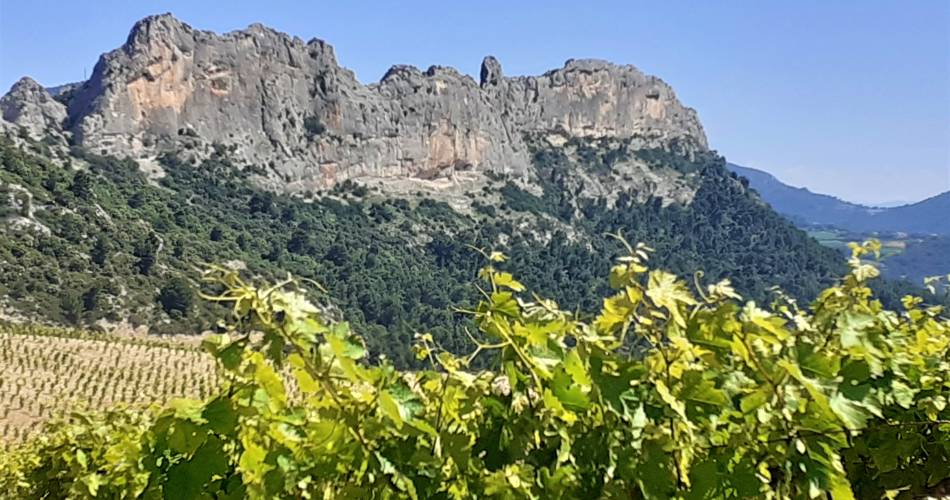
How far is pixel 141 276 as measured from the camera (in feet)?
153

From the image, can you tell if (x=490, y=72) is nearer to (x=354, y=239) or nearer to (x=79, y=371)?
(x=354, y=239)

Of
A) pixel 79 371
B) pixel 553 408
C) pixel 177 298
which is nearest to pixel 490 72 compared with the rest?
pixel 177 298

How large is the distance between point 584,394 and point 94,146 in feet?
225

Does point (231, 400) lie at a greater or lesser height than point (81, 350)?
greater

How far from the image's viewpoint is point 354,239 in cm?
6900

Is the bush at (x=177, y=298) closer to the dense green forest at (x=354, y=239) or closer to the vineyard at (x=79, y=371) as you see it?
the dense green forest at (x=354, y=239)

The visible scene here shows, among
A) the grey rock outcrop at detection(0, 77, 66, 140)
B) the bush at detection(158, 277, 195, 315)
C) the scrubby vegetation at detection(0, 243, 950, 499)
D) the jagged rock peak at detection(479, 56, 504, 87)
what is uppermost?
the jagged rock peak at detection(479, 56, 504, 87)

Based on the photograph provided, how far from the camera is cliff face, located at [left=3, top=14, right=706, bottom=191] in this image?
66.1 meters

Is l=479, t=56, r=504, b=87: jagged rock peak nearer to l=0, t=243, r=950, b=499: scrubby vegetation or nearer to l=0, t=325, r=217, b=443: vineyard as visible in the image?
l=0, t=325, r=217, b=443: vineyard

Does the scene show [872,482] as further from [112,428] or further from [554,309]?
[112,428]

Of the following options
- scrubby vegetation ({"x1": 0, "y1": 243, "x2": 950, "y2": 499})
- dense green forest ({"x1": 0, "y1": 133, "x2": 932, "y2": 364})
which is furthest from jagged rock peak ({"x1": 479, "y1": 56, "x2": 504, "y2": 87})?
scrubby vegetation ({"x1": 0, "y1": 243, "x2": 950, "y2": 499})

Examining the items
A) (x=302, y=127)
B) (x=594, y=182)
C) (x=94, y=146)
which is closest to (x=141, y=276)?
(x=94, y=146)

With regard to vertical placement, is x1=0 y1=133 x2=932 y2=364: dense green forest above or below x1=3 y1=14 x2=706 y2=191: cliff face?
below

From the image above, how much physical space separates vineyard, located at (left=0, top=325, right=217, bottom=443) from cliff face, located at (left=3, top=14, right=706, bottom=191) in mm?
35314
